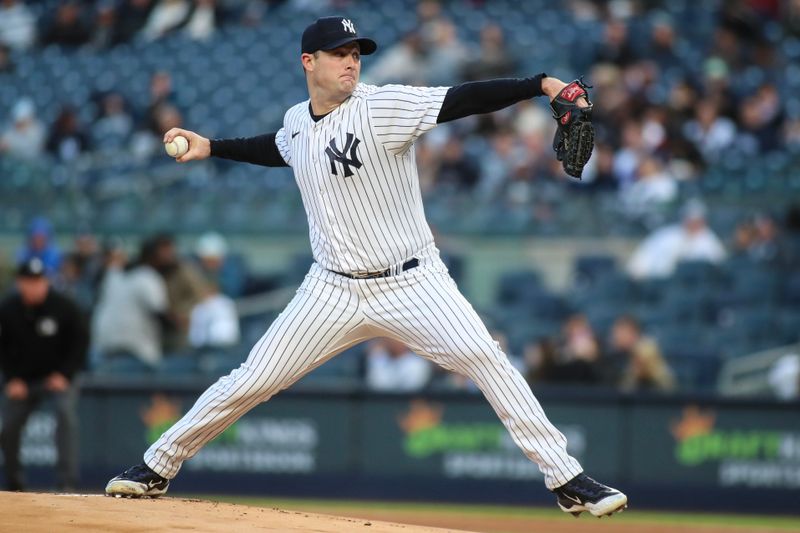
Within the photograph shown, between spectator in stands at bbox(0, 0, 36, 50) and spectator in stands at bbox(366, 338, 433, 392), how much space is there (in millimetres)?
9490

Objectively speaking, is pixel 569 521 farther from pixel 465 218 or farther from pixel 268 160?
pixel 268 160

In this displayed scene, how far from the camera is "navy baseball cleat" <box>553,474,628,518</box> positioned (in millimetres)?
5344

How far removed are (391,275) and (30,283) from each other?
462 centimetres

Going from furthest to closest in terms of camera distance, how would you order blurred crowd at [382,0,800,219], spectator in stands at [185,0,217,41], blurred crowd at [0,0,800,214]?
spectator in stands at [185,0,217,41] < blurred crowd at [0,0,800,214] < blurred crowd at [382,0,800,219]

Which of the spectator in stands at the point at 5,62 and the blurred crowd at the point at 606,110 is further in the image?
the spectator in stands at the point at 5,62

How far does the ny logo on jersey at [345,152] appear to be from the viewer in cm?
535

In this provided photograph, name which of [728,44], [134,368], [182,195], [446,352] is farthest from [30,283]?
[728,44]

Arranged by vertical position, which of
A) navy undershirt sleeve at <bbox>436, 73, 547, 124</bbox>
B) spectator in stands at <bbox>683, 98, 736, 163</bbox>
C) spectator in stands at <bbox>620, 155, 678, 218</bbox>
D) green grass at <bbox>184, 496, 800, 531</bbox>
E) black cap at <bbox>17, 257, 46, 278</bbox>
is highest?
spectator in stands at <bbox>683, 98, 736, 163</bbox>

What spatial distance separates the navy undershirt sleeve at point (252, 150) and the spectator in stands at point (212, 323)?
598 cm

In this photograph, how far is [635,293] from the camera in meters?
12.0

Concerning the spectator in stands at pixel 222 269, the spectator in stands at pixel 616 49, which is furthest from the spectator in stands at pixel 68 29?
the spectator in stands at pixel 616 49

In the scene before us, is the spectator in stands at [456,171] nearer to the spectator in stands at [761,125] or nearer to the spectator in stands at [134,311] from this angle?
the spectator in stands at [761,125]

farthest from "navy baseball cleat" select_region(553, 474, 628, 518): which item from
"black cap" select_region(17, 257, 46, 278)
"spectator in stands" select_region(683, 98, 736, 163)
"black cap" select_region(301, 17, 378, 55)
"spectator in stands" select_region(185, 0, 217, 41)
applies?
"spectator in stands" select_region(185, 0, 217, 41)

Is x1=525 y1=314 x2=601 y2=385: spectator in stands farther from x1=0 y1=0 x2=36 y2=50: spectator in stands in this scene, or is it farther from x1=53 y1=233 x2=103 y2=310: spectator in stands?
x1=0 y1=0 x2=36 y2=50: spectator in stands
